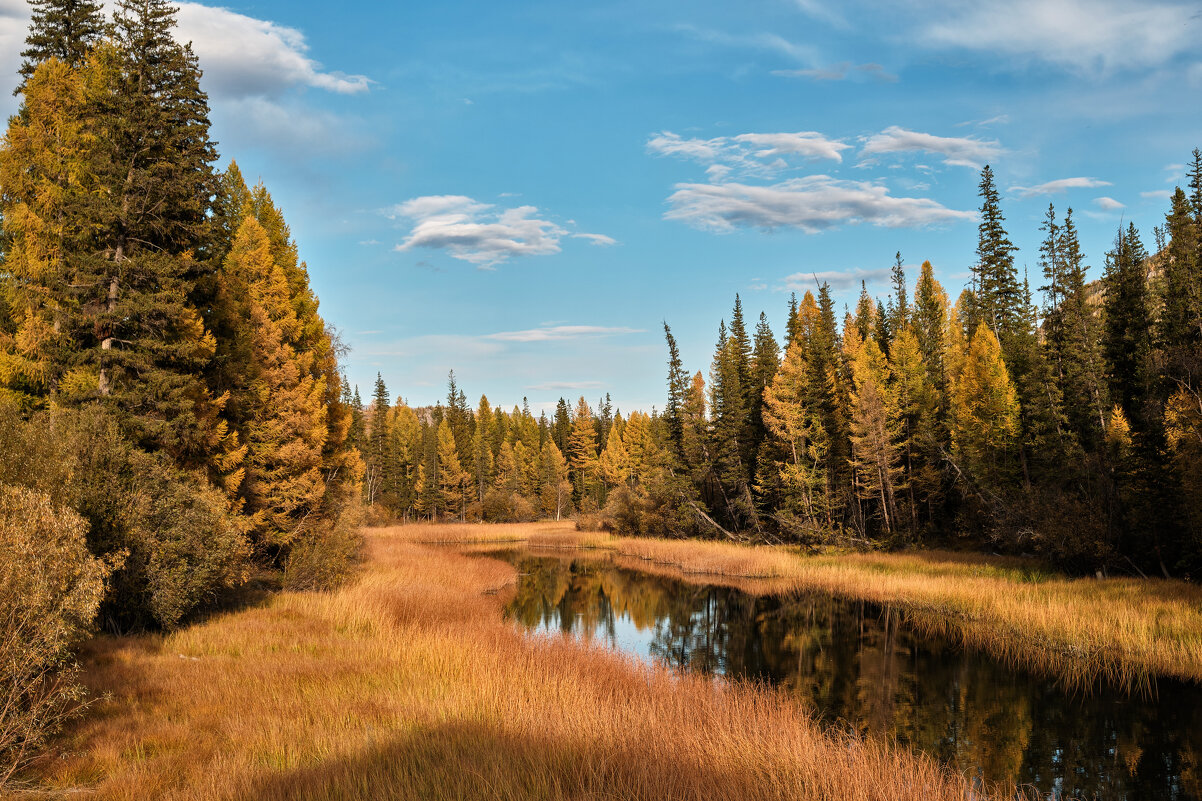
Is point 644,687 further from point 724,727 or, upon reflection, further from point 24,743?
point 24,743

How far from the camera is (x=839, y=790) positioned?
7812 mm

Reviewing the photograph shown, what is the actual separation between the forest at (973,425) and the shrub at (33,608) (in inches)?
1103

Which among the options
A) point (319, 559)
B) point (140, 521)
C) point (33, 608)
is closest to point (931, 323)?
point (319, 559)

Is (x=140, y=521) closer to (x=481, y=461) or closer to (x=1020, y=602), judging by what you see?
(x=1020, y=602)

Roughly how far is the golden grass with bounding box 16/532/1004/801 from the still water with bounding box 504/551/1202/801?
133 inches

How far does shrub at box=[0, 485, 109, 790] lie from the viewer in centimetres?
762

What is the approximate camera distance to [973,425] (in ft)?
133

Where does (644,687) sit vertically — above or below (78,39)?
below

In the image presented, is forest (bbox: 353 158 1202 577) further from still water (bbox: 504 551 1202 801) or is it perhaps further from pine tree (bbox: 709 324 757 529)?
still water (bbox: 504 551 1202 801)

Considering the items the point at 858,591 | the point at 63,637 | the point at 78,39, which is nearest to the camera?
the point at 63,637

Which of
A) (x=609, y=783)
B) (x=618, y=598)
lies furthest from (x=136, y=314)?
(x=618, y=598)

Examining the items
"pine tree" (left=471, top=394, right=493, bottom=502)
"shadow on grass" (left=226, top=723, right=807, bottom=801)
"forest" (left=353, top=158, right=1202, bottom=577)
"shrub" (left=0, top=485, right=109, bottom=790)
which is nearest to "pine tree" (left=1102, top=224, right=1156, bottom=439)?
"forest" (left=353, top=158, right=1202, bottom=577)

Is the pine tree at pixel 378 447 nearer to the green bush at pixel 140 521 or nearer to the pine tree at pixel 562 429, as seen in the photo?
the pine tree at pixel 562 429

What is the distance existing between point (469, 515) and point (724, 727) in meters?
78.2
